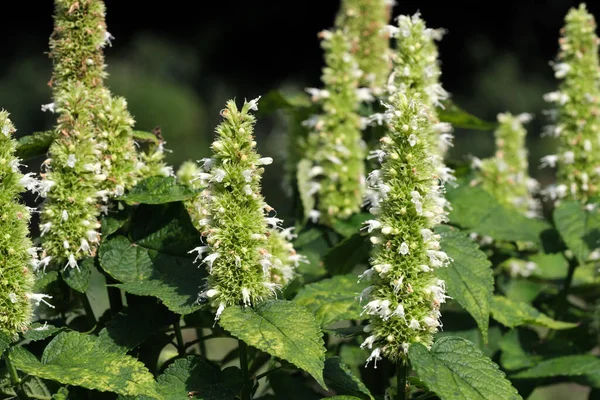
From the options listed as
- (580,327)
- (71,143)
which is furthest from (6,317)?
(580,327)

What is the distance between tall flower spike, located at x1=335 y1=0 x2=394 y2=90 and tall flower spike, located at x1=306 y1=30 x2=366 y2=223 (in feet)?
0.66

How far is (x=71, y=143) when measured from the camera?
8.75 ft

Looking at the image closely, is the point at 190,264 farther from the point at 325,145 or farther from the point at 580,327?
the point at 580,327

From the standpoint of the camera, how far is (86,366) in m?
2.37

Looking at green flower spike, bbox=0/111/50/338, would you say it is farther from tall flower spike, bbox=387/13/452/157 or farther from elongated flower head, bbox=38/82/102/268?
tall flower spike, bbox=387/13/452/157

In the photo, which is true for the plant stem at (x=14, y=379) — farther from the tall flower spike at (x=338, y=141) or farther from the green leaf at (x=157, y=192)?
the tall flower spike at (x=338, y=141)

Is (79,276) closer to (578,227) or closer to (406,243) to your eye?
(406,243)

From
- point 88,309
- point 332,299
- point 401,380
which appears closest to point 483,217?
point 332,299

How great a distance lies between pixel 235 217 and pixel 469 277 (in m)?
0.90

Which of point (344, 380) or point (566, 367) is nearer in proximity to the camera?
point (344, 380)

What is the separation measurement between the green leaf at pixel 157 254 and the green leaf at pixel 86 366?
229 mm

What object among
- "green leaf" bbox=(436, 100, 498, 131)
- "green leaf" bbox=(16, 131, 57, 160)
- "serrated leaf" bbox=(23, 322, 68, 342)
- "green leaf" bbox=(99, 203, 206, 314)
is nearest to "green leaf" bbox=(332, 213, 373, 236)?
"green leaf" bbox=(436, 100, 498, 131)

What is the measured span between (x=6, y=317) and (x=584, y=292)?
2.75 meters

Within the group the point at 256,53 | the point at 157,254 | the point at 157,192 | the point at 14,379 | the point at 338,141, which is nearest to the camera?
the point at 14,379
